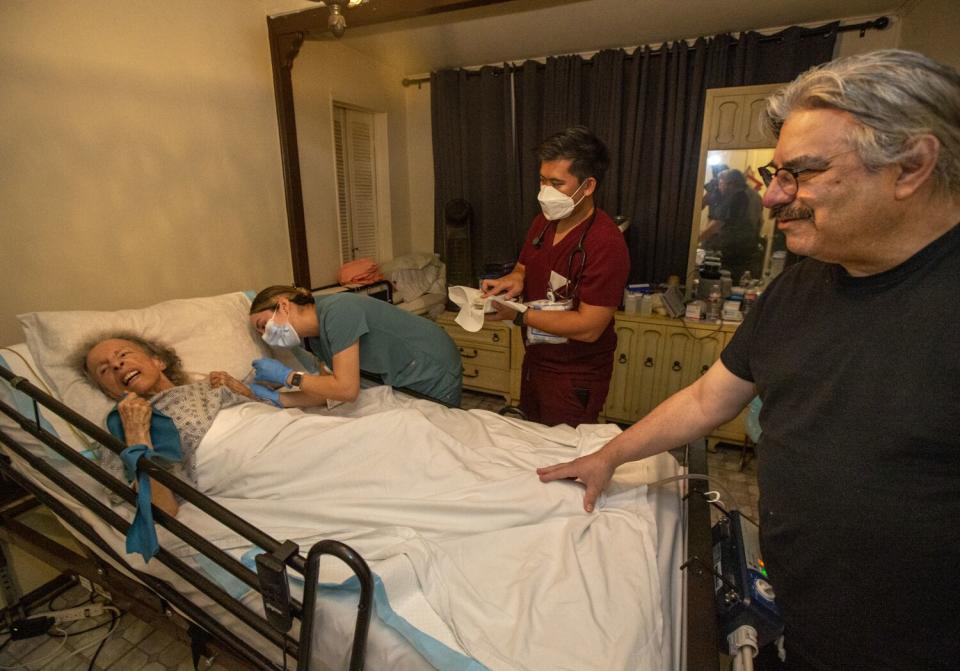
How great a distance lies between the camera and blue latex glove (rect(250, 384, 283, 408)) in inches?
67.7

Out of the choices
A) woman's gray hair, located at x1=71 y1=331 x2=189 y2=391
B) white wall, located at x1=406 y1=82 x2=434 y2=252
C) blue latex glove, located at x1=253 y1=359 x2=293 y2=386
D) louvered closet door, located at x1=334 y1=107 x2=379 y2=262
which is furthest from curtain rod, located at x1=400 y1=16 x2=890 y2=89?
woman's gray hair, located at x1=71 y1=331 x2=189 y2=391

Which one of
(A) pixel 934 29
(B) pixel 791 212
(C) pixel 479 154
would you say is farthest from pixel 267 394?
(A) pixel 934 29

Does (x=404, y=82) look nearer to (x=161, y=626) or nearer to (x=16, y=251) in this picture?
(x=16, y=251)

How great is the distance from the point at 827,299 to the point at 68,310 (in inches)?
88.0

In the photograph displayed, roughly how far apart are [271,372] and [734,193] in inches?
101

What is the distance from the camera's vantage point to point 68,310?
→ 1.73 meters

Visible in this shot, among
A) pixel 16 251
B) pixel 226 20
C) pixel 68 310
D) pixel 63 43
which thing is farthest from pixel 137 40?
pixel 68 310

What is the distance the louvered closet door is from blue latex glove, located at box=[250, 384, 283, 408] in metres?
1.61

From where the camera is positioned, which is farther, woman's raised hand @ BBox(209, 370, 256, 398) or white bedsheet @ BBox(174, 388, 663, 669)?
woman's raised hand @ BBox(209, 370, 256, 398)

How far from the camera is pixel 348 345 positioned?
5.07 ft

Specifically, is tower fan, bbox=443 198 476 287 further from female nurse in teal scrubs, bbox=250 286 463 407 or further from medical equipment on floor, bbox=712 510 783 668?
medical equipment on floor, bbox=712 510 783 668

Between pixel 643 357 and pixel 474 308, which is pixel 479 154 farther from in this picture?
pixel 474 308

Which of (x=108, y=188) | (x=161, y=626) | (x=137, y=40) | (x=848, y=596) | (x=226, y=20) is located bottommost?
(x=161, y=626)

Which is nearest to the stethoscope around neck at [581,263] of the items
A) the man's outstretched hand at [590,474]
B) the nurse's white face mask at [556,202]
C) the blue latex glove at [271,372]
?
the nurse's white face mask at [556,202]
